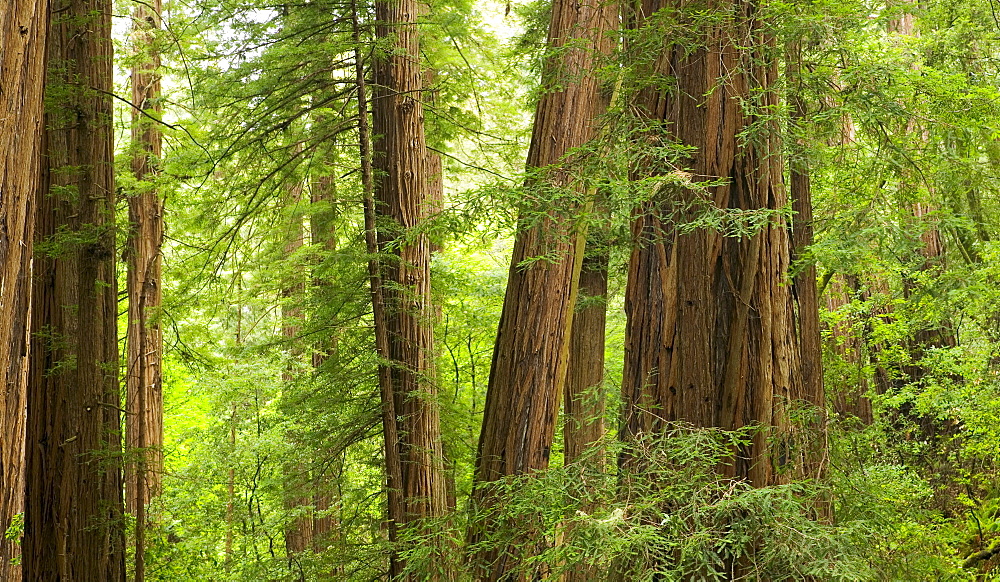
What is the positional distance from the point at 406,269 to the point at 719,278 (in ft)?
14.0

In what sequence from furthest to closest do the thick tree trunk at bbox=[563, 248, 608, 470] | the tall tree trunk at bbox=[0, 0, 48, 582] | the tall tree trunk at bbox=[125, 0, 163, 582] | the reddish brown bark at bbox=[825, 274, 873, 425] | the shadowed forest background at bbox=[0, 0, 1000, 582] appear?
the tall tree trunk at bbox=[125, 0, 163, 582]
the reddish brown bark at bbox=[825, 274, 873, 425]
the thick tree trunk at bbox=[563, 248, 608, 470]
the shadowed forest background at bbox=[0, 0, 1000, 582]
the tall tree trunk at bbox=[0, 0, 48, 582]

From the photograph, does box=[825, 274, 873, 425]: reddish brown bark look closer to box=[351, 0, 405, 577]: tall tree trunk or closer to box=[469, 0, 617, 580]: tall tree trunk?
box=[469, 0, 617, 580]: tall tree trunk

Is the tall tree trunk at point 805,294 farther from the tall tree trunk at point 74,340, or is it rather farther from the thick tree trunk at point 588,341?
the tall tree trunk at point 74,340

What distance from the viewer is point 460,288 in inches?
450

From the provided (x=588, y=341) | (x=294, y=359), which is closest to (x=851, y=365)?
(x=588, y=341)

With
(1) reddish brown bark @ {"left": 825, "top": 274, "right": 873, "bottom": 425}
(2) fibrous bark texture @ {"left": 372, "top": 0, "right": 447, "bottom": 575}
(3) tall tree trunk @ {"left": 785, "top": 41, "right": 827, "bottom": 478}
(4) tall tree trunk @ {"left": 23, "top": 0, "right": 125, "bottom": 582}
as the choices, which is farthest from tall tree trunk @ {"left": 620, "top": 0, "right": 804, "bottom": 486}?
(1) reddish brown bark @ {"left": 825, "top": 274, "right": 873, "bottom": 425}

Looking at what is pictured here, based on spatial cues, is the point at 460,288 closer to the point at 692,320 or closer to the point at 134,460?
the point at 134,460

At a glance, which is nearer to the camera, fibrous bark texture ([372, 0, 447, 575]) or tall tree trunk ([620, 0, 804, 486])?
tall tree trunk ([620, 0, 804, 486])

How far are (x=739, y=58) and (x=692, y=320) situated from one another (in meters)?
1.50

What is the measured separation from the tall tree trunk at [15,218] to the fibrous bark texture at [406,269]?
4.58 metres

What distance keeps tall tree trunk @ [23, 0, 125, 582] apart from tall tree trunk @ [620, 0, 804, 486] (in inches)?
183

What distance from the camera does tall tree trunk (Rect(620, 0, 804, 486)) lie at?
14.2ft

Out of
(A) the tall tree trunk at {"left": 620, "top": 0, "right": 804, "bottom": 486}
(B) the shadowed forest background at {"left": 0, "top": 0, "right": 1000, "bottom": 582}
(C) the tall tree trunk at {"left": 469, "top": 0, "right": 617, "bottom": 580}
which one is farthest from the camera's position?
(C) the tall tree trunk at {"left": 469, "top": 0, "right": 617, "bottom": 580}

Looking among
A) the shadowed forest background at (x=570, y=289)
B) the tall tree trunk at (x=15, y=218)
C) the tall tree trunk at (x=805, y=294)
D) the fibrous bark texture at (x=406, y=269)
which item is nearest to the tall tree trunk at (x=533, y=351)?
the shadowed forest background at (x=570, y=289)
